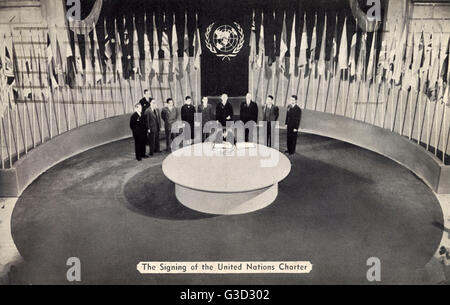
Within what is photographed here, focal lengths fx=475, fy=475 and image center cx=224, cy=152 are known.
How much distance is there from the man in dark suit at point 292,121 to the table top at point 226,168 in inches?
45.2

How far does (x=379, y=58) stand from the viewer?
12344mm

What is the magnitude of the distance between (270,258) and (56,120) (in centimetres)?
788

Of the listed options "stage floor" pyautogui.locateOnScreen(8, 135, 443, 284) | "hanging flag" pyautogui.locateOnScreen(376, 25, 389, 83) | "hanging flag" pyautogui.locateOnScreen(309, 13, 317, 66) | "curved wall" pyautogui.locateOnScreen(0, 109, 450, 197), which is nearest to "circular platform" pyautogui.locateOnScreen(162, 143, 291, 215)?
"stage floor" pyautogui.locateOnScreen(8, 135, 443, 284)

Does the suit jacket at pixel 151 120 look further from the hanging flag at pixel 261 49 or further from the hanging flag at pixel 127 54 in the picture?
the hanging flag at pixel 261 49

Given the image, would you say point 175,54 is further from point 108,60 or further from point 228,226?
point 228,226

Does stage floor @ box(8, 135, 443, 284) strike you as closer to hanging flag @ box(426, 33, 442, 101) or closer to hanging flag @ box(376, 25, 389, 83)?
hanging flag @ box(426, 33, 442, 101)

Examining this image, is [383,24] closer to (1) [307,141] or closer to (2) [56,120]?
(1) [307,141]

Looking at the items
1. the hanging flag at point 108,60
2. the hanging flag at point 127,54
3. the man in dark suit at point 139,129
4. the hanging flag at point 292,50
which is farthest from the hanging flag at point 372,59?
the hanging flag at point 108,60

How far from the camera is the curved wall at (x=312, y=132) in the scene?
31.4ft

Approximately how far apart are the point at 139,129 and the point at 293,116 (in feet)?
11.7

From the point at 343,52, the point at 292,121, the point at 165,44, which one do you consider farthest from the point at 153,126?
the point at 343,52

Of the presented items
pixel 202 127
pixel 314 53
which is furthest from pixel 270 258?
pixel 314 53

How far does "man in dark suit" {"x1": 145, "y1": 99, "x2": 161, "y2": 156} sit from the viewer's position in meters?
11.1

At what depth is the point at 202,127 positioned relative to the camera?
1239 cm
